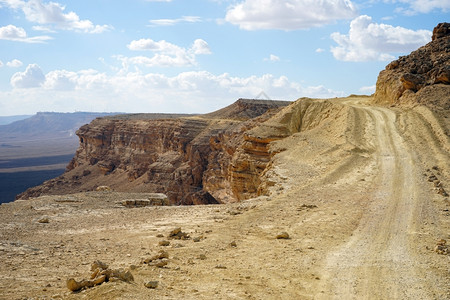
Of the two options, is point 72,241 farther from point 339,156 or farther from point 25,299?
point 339,156

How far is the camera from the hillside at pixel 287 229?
7.65 metres

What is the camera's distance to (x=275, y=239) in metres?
10.8

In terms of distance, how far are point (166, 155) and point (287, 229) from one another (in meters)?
49.4

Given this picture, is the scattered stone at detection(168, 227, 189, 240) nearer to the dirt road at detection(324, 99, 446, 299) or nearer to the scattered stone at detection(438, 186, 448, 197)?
the dirt road at detection(324, 99, 446, 299)

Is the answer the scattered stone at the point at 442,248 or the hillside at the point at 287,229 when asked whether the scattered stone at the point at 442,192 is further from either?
the scattered stone at the point at 442,248

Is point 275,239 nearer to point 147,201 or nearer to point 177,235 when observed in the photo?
point 177,235

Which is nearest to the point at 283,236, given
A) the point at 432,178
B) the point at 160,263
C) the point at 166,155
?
the point at 160,263

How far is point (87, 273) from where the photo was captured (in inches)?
329

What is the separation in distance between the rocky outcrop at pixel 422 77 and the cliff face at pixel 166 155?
Result: 10769 mm

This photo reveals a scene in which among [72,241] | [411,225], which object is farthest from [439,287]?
[72,241]

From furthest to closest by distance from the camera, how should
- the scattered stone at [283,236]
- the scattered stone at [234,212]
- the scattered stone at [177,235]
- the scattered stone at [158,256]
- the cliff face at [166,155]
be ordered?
the cliff face at [166,155]
the scattered stone at [234,212]
the scattered stone at [177,235]
the scattered stone at [283,236]
the scattered stone at [158,256]

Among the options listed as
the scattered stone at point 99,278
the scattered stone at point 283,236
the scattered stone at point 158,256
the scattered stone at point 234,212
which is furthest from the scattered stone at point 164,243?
the scattered stone at point 234,212

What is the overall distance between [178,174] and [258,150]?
26958 millimetres

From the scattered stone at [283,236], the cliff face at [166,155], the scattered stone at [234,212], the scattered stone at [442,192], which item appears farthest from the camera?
the cliff face at [166,155]
